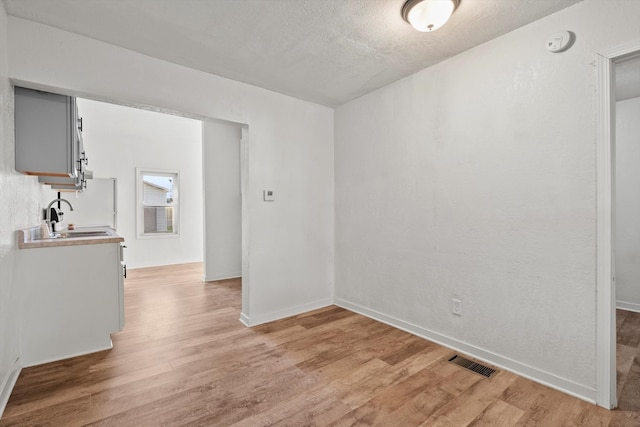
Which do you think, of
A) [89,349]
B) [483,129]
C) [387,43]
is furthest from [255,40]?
[89,349]

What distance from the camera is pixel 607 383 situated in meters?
1.87

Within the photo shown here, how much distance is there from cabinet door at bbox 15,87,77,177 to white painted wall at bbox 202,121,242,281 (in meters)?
2.95

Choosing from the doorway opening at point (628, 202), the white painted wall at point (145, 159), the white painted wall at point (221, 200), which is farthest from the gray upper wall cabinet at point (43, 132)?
the doorway opening at point (628, 202)

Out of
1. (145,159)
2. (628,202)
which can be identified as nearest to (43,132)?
(145,159)

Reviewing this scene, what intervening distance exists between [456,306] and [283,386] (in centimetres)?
162

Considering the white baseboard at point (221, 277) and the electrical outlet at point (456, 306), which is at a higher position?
the electrical outlet at point (456, 306)

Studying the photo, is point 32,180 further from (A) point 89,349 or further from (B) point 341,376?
(B) point 341,376

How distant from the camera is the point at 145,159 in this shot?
6.54 metres

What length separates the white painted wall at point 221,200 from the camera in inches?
216

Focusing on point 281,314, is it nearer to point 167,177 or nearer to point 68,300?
point 68,300

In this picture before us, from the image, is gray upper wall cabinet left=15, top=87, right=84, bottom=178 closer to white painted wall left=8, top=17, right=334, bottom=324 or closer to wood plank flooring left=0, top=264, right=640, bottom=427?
white painted wall left=8, top=17, right=334, bottom=324

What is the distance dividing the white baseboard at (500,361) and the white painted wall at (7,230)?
10.1 ft

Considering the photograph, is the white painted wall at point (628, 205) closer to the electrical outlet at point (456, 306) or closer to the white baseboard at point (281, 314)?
the electrical outlet at point (456, 306)

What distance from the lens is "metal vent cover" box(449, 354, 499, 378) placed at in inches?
90.4
